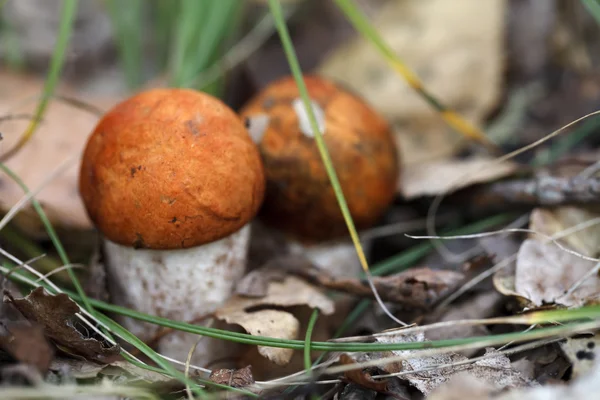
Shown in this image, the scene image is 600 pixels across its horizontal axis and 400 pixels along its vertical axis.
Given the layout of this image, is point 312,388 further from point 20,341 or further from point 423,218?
point 423,218

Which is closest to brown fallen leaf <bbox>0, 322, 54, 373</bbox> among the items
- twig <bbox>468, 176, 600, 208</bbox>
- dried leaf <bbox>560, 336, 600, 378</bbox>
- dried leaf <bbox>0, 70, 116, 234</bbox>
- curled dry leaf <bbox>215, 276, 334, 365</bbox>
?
curled dry leaf <bbox>215, 276, 334, 365</bbox>

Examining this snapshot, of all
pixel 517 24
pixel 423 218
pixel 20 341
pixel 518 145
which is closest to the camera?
pixel 20 341

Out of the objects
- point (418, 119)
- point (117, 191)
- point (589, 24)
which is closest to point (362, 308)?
point (117, 191)

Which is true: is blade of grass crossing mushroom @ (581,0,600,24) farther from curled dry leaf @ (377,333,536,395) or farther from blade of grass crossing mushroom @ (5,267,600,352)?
curled dry leaf @ (377,333,536,395)

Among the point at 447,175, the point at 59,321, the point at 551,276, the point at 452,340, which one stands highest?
the point at 59,321

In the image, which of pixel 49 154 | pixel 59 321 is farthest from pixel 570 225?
pixel 49 154

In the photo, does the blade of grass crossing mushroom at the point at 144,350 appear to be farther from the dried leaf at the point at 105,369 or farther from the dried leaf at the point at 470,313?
the dried leaf at the point at 470,313

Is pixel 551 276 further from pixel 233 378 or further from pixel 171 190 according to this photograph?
pixel 171 190
